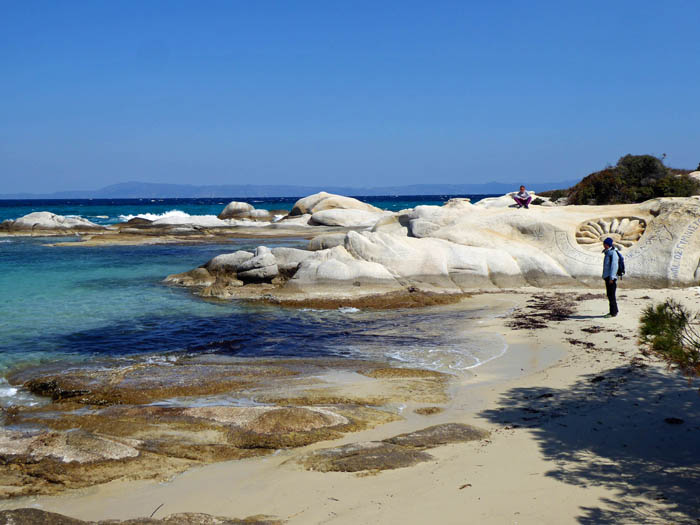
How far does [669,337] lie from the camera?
16.3 ft

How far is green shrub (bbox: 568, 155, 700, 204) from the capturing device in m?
24.9

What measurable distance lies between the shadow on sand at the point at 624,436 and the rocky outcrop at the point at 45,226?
4320cm

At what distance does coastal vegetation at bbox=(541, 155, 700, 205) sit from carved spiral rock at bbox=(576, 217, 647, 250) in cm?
847

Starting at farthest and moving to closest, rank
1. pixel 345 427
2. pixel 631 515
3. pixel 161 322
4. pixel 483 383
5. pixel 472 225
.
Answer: pixel 472 225, pixel 161 322, pixel 483 383, pixel 345 427, pixel 631 515

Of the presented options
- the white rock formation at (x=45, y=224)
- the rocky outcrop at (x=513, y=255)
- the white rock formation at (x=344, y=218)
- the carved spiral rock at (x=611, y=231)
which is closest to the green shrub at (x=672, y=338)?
the rocky outcrop at (x=513, y=255)

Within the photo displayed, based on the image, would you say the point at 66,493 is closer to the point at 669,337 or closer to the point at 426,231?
the point at 669,337

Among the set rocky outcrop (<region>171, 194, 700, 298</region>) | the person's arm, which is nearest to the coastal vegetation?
rocky outcrop (<region>171, 194, 700, 298</region>)

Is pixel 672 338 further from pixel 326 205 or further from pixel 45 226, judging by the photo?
pixel 326 205

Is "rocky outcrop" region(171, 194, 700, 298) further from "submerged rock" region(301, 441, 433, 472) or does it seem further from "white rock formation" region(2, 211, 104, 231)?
"white rock formation" region(2, 211, 104, 231)

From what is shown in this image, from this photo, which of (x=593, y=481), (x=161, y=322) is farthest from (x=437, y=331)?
(x=593, y=481)

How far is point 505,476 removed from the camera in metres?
5.43

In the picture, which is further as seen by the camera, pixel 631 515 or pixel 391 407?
pixel 391 407

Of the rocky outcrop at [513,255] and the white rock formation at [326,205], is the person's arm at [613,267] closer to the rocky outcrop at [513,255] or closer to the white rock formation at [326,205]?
the rocky outcrop at [513,255]

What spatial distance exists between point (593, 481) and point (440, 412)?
2.48 m
